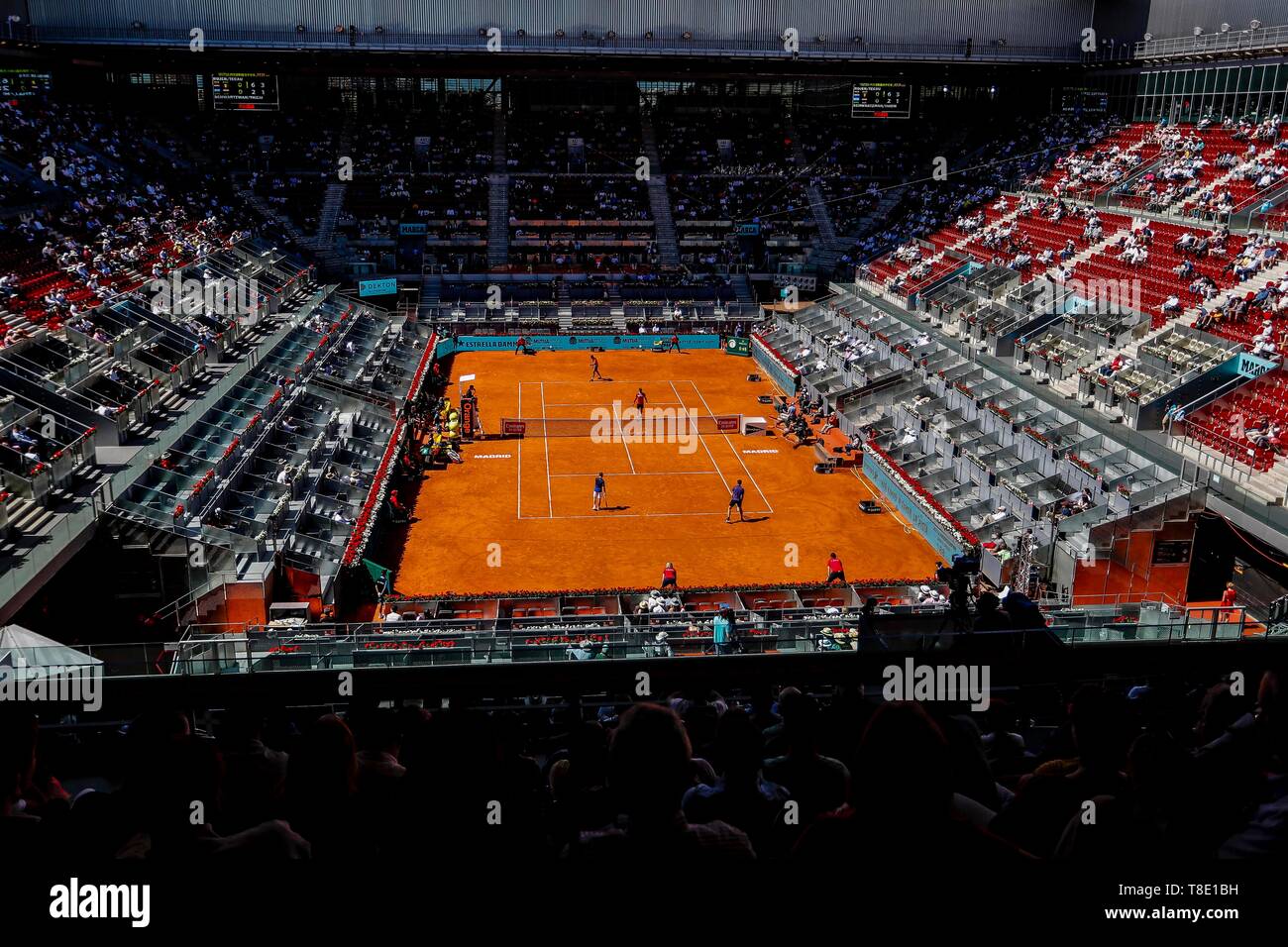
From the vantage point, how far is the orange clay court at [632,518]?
77.5 feet

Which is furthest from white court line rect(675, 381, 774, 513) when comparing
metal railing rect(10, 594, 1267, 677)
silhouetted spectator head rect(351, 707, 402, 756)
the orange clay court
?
silhouetted spectator head rect(351, 707, 402, 756)

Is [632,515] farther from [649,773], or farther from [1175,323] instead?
[649,773]

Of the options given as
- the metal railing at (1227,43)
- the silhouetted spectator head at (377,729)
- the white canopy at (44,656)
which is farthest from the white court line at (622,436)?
the metal railing at (1227,43)

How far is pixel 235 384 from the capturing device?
28.6m

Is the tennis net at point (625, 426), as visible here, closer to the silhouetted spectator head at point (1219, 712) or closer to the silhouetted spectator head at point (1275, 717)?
the silhouetted spectator head at point (1219, 712)

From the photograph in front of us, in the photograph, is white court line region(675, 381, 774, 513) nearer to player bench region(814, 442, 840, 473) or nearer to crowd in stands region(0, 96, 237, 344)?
player bench region(814, 442, 840, 473)

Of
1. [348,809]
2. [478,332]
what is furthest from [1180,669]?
[478,332]

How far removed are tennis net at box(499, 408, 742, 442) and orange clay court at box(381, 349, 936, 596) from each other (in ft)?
1.38

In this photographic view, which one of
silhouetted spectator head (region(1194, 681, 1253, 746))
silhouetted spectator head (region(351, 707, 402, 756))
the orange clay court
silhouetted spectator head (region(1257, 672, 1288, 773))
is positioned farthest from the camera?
the orange clay court

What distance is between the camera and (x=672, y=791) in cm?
329

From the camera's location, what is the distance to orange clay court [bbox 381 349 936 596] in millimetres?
23609

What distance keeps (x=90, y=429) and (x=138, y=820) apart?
21.0m

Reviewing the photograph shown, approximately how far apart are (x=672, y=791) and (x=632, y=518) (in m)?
23.7

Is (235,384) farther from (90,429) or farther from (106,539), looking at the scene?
(106,539)
